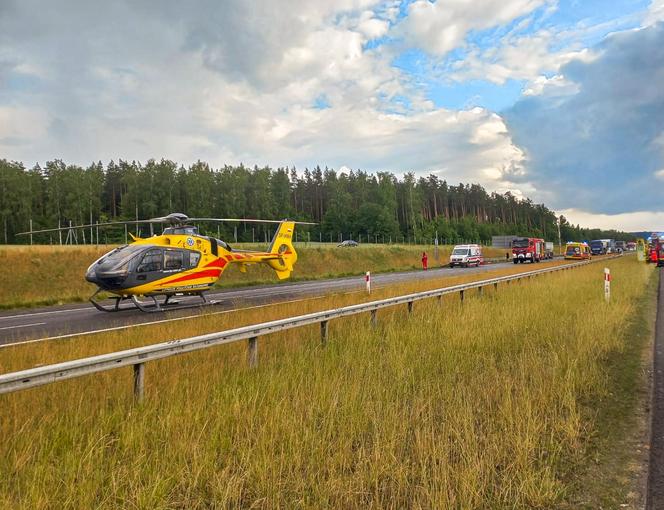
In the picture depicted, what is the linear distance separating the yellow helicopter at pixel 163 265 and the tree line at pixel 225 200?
1887 inches

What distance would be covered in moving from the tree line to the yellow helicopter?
4793 cm

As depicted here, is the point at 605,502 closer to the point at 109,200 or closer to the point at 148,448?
the point at 148,448

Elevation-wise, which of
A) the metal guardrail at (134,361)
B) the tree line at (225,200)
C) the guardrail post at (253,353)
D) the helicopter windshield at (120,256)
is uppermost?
the tree line at (225,200)

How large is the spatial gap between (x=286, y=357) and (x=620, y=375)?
498 centimetres

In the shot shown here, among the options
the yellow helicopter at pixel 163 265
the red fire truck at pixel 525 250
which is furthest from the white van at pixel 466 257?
the yellow helicopter at pixel 163 265

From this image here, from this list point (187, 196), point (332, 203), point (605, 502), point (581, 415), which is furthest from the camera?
point (332, 203)

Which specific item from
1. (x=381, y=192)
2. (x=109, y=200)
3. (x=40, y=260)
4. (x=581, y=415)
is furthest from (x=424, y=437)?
(x=381, y=192)

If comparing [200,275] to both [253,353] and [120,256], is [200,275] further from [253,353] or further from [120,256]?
[253,353]

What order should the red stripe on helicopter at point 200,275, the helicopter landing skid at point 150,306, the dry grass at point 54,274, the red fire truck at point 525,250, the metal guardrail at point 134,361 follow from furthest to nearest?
the red fire truck at point 525,250 < the dry grass at point 54,274 < the red stripe on helicopter at point 200,275 < the helicopter landing skid at point 150,306 < the metal guardrail at point 134,361

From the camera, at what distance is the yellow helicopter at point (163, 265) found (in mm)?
12289

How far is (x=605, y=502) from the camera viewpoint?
10.1 feet

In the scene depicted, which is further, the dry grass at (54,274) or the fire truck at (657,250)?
the fire truck at (657,250)

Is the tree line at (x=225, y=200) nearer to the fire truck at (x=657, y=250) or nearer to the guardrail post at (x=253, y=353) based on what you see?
the fire truck at (x=657, y=250)

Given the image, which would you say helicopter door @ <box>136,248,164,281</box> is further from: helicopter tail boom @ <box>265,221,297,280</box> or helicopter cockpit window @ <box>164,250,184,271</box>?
helicopter tail boom @ <box>265,221,297,280</box>
